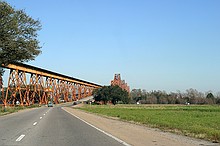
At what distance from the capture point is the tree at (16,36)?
34.0m

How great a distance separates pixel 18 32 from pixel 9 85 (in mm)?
49245

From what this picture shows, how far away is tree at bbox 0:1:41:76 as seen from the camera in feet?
112

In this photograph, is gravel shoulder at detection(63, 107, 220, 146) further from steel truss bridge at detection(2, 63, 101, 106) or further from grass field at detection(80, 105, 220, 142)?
steel truss bridge at detection(2, 63, 101, 106)

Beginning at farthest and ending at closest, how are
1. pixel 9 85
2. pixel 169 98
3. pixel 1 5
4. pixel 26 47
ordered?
pixel 169 98, pixel 9 85, pixel 26 47, pixel 1 5

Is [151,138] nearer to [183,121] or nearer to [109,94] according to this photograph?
[183,121]

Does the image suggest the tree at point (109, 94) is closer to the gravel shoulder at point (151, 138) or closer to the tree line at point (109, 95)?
the tree line at point (109, 95)

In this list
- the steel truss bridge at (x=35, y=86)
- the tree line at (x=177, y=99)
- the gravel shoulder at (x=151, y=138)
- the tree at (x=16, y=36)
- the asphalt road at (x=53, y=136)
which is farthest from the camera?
the tree line at (x=177, y=99)

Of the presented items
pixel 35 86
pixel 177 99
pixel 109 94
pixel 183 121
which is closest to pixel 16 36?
pixel 183 121

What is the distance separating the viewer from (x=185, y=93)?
646 ft

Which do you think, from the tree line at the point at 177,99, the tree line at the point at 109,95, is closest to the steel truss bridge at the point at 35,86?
the tree line at the point at 109,95

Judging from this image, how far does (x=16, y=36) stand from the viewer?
36.4 metres

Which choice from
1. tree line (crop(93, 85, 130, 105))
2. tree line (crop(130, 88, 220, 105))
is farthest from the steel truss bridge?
tree line (crop(130, 88, 220, 105))

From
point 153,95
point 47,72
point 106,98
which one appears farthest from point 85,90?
point 47,72

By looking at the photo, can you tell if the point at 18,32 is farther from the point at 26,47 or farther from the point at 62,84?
the point at 62,84
